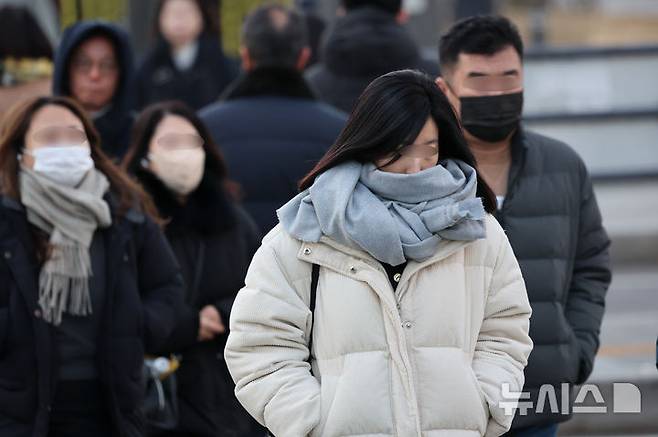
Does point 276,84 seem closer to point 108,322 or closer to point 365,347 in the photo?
point 108,322

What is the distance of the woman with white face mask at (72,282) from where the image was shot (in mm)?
5004

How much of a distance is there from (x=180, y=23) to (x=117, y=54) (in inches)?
52.7

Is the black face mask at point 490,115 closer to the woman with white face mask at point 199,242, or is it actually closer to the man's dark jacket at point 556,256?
the man's dark jacket at point 556,256

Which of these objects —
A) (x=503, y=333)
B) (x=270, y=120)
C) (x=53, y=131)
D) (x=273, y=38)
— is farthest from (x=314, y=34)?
(x=503, y=333)

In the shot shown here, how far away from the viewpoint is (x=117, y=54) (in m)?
7.36

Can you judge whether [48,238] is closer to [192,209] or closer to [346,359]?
[192,209]

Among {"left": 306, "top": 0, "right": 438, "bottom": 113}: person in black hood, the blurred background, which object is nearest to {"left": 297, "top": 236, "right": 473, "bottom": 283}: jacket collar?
{"left": 306, "top": 0, "right": 438, "bottom": 113}: person in black hood

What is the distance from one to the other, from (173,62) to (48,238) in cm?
361

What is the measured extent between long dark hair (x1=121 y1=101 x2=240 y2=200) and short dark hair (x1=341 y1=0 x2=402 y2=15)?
1552mm

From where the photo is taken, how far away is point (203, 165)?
240 inches

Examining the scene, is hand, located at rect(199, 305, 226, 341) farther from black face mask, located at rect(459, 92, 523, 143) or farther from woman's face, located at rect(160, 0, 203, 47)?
woman's face, located at rect(160, 0, 203, 47)

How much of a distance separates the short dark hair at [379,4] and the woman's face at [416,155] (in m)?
3.83

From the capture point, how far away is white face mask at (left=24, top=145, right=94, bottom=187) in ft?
17.2

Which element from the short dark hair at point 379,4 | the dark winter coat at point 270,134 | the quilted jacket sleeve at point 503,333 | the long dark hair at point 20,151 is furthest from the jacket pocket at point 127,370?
the short dark hair at point 379,4
